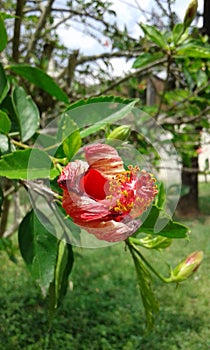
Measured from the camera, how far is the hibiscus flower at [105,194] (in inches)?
16.6

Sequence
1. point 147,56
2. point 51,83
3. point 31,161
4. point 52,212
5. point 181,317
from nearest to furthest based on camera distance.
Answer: point 31,161 < point 52,212 < point 51,83 < point 147,56 < point 181,317

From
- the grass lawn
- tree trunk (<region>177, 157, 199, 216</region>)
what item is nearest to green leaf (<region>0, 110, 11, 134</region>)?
the grass lawn

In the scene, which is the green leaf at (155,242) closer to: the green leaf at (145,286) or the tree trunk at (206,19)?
the green leaf at (145,286)

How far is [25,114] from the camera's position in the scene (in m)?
0.73

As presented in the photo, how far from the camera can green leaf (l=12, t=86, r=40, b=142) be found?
0.72 metres

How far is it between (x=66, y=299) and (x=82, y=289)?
244 mm

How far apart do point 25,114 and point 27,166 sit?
25cm

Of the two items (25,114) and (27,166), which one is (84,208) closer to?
(27,166)

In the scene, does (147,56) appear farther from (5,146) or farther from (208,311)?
(208,311)

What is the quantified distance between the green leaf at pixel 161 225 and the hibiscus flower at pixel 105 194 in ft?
0.10

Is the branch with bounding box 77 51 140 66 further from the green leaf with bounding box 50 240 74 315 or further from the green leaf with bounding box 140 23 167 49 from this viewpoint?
the green leaf with bounding box 50 240 74 315

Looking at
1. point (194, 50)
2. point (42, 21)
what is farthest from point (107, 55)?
point (194, 50)

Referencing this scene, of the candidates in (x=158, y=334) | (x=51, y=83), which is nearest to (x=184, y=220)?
(x=158, y=334)

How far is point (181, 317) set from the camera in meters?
2.53
